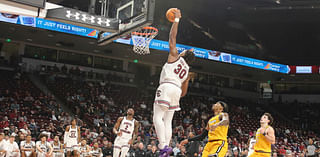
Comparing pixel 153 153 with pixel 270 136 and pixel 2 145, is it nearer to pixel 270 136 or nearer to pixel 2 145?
pixel 2 145

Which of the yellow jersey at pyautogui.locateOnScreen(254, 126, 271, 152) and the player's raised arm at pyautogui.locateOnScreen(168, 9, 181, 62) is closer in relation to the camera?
the player's raised arm at pyautogui.locateOnScreen(168, 9, 181, 62)

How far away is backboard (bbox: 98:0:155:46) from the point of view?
8117mm

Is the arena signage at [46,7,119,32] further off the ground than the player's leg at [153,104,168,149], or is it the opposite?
the arena signage at [46,7,119,32]

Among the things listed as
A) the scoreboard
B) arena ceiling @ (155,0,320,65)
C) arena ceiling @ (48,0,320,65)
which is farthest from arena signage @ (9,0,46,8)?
the scoreboard

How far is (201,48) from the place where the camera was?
957 inches

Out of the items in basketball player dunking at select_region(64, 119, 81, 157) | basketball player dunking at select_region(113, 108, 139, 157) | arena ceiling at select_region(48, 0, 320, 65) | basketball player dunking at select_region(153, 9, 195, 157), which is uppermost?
arena ceiling at select_region(48, 0, 320, 65)

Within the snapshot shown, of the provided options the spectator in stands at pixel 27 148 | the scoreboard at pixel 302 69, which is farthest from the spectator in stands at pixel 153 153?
the scoreboard at pixel 302 69

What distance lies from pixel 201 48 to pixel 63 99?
9.63 m

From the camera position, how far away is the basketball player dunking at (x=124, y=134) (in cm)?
830

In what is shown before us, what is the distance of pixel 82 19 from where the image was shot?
8.15 metres

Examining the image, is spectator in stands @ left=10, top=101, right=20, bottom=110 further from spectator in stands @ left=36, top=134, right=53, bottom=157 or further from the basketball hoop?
the basketball hoop

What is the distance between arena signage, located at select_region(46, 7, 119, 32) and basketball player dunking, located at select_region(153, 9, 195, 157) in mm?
3275

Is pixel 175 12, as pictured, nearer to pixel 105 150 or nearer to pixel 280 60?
pixel 105 150

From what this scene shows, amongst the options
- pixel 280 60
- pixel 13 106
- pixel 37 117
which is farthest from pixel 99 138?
pixel 280 60
